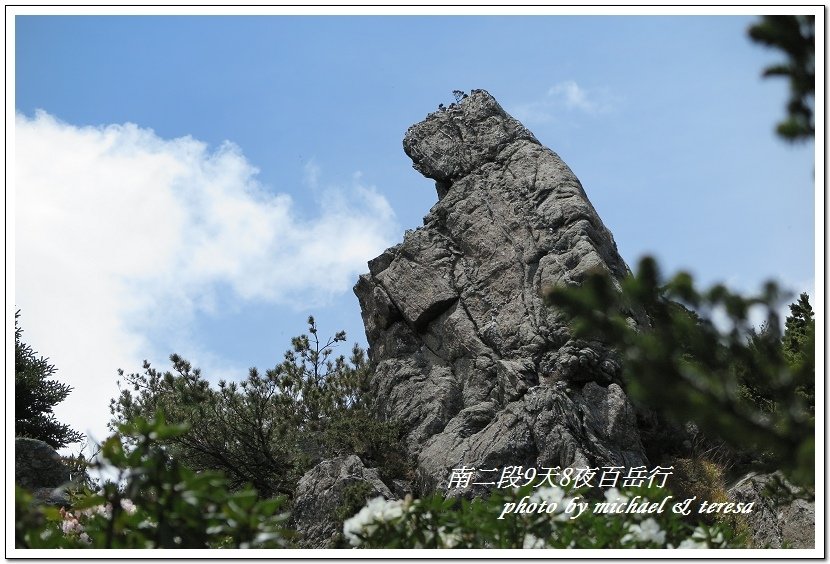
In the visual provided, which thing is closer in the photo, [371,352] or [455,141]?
[371,352]

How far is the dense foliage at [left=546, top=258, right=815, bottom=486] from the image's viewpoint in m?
3.02

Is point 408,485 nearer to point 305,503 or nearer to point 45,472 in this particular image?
point 305,503

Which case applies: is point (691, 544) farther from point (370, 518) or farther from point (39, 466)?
point (39, 466)

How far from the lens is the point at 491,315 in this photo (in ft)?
46.6

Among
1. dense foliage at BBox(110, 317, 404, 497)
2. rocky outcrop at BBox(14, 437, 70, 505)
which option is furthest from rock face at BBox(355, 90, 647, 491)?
rocky outcrop at BBox(14, 437, 70, 505)

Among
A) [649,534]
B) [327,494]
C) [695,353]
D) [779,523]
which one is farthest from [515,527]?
[327,494]

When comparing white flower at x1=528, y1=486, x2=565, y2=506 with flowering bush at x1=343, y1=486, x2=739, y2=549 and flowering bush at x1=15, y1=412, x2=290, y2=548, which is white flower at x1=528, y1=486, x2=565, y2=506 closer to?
flowering bush at x1=343, y1=486, x2=739, y2=549

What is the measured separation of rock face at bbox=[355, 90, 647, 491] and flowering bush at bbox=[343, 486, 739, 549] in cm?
619

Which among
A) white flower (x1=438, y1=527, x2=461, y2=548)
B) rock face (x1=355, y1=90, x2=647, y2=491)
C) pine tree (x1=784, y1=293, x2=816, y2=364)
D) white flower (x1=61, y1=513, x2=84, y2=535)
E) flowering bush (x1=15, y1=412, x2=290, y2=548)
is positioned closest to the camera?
flowering bush (x1=15, y1=412, x2=290, y2=548)

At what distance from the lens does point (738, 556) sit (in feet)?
14.5

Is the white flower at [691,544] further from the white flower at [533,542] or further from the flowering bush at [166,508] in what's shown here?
the flowering bush at [166,508]

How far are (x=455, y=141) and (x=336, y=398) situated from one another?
589 cm

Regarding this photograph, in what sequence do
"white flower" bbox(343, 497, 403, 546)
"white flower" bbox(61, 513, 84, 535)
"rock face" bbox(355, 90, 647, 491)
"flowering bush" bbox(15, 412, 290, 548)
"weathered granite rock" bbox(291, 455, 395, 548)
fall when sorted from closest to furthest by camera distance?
"flowering bush" bbox(15, 412, 290, 548) < "white flower" bbox(343, 497, 403, 546) < "white flower" bbox(61, 513, 84, 535) < "weathered granite rock" bbox(291, 455, 395, 548) < "rock face" bbox(355, 90, 647, 491)
